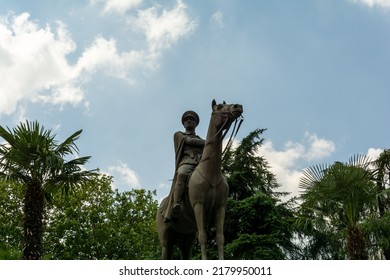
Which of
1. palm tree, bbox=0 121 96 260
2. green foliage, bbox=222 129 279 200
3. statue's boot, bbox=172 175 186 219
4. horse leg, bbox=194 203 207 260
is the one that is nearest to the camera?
horse leg, bbox=194 203 207 260

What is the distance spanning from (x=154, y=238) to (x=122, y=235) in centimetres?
203

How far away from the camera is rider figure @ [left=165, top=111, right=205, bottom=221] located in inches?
345

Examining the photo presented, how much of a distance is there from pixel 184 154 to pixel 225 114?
4.06 feet

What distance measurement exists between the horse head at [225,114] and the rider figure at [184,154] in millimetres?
790

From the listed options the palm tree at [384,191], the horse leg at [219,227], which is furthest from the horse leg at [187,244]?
the palm tree at [384,191]

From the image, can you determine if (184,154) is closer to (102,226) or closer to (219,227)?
(219,227)

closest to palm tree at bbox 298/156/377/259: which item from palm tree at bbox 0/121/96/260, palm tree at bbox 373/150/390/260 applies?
palm tree at bbox 373/150/390/260

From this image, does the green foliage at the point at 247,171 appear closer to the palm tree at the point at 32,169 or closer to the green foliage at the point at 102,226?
the green foliage at the point at 102,226

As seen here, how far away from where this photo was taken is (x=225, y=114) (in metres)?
8.55

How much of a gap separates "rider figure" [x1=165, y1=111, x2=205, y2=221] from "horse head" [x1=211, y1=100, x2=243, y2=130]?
31.1 inches

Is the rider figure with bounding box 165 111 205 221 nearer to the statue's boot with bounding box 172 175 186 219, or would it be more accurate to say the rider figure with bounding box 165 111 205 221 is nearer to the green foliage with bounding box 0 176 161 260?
the statue's boot with bounding box 172 175 186 219

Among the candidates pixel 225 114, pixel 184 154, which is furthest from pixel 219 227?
pixel 225 114
